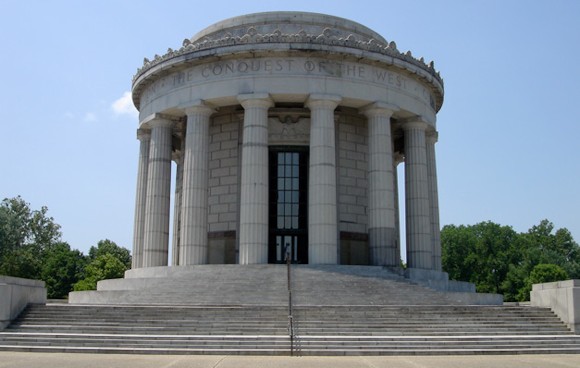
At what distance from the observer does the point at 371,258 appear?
3647 cm

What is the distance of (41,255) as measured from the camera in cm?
9531

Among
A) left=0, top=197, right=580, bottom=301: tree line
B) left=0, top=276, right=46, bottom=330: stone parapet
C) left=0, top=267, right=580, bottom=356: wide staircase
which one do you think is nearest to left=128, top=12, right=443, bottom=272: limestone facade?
left=0, top=267, right=580, bottom=356: wide staircase

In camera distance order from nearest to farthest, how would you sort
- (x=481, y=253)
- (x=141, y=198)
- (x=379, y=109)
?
(x=379, y=109), (x=141, y=198), (x=481, y=253)

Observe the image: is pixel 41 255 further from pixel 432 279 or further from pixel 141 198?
pixel 432 279

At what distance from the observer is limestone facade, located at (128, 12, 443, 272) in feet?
116

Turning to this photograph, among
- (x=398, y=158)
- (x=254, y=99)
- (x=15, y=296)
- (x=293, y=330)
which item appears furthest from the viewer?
(x=398, y=158)

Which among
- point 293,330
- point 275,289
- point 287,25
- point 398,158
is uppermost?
point 287,25

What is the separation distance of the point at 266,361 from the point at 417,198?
24.1 m

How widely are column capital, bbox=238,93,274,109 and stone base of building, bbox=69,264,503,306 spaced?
907 cm

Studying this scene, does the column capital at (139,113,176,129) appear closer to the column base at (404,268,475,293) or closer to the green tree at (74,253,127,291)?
the column base at (404,268,475,293)

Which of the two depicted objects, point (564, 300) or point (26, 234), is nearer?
point (564, 300)

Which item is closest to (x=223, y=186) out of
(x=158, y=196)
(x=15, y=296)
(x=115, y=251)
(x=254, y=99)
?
(x=158, y=196)

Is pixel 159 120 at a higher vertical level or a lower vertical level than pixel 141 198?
higher

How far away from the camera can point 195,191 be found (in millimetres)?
36281
